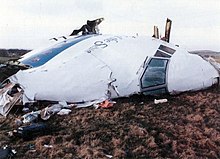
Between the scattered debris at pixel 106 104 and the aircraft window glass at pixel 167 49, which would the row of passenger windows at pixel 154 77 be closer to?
the aircraft window glass at pixel 167 49

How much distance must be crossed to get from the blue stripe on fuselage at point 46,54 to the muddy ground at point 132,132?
1.55 m

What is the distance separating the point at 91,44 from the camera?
10172 millimetres

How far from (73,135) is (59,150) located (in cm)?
74

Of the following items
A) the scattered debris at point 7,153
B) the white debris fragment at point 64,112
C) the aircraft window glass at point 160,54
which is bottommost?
the white debris fragment at point 64,112

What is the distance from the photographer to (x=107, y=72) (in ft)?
30.4

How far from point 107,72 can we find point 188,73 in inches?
88.1

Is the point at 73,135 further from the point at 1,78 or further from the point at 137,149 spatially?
the point at 1,78

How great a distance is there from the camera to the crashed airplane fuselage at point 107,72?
888 cm

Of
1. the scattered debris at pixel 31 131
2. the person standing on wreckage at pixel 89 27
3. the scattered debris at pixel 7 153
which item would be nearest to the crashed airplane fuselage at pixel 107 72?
the person standing on wreckage at pixel 89 27

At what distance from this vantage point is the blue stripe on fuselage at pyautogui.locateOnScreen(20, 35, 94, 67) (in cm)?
967

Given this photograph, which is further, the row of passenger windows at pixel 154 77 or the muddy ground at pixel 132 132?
the row of passenger windows at pixel 154 77

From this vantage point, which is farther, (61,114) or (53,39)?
(53,39)

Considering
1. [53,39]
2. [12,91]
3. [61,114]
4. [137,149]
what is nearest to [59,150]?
[137,149]

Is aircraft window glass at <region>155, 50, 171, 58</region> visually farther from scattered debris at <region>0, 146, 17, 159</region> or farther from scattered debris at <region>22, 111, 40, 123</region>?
scattered debris at <region>0, 146, 17, 159</region>
